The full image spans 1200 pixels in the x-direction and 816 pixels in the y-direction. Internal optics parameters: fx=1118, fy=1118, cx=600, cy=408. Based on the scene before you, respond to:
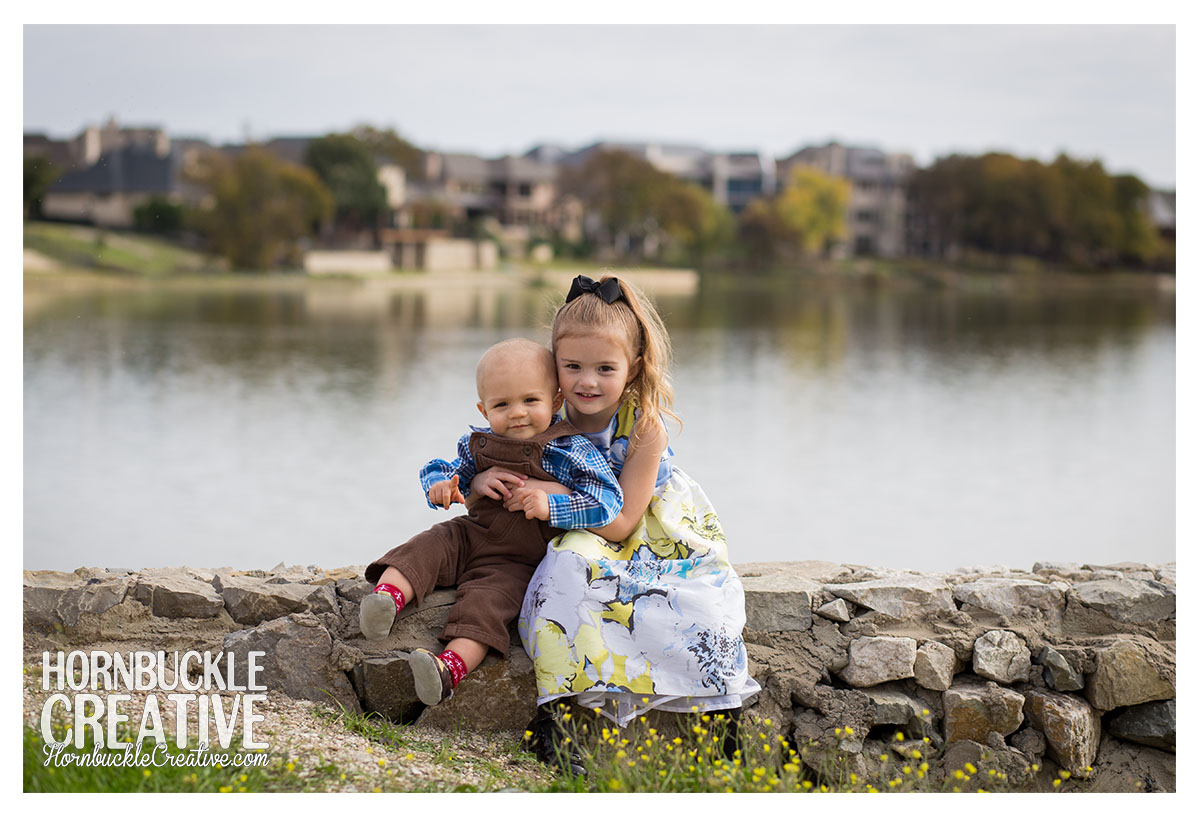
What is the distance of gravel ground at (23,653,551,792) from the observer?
107 inches

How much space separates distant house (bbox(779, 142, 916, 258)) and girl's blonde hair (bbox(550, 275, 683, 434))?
41150 mm

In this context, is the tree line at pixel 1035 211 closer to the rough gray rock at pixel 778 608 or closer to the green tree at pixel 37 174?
the green tree at pixel 37 174

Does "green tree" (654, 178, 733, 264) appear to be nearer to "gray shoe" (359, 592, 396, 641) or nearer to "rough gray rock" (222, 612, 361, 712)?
"rough gray rock" (222, 612, 361, 712)

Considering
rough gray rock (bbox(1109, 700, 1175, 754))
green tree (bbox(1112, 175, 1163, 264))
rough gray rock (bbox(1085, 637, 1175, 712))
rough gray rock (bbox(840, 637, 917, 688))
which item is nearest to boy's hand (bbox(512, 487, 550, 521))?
rough gray rock (bbox(840, 637, 917, 688))

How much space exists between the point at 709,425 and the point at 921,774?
35.2ft

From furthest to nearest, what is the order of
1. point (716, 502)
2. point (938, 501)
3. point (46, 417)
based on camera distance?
1. point (46, 417)
2. point (938, 501)
3. point (716, 502)

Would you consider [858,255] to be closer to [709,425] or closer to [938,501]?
[709,425]

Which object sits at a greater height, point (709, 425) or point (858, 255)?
point (858, 255)

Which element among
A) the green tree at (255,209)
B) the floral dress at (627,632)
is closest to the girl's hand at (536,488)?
the floral dress at (627,632)

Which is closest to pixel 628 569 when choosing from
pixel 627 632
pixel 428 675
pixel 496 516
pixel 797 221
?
pixel 627 632

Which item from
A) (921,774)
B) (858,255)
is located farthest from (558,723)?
(858,255)

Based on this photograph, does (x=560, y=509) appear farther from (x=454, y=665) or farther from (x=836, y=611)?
(x=836, y=611)

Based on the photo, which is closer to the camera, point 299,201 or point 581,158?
point 299,201

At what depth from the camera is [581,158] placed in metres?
52.1
